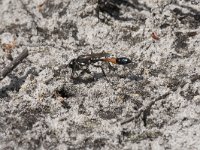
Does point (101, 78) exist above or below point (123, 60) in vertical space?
below

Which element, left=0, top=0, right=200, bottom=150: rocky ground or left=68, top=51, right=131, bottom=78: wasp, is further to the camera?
left=68, top=51, right=131, bottom=78: wasp

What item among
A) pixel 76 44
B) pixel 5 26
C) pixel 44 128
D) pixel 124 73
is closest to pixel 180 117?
pixel 124 73

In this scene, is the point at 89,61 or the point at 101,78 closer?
the point at 101,78

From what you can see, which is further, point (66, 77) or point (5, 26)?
point (5, 26)

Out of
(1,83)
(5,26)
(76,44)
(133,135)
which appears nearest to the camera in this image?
(133,135)

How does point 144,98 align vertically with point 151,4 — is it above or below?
below

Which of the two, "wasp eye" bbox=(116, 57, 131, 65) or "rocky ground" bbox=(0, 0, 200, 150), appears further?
"wasp eye" bbox=(116, 57, 131, 65)

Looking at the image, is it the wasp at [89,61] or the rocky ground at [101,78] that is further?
the wasp at [89,61]

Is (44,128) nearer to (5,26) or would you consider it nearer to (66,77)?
(66,77)
